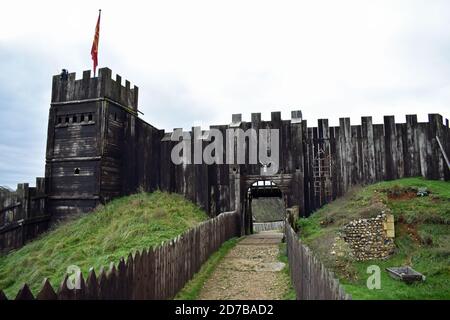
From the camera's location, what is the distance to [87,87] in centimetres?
1900

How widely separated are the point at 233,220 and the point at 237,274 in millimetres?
6738

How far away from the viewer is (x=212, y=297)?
23.9ft

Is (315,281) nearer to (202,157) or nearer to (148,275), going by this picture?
(148,275)

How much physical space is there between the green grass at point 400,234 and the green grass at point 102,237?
214 inches

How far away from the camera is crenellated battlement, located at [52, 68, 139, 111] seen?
61.7 ft

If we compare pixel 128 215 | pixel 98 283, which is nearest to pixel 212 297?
pixel 98 283

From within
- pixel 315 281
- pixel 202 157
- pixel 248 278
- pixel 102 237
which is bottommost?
pixel 248 278

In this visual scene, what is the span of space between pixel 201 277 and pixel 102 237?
6599 mm

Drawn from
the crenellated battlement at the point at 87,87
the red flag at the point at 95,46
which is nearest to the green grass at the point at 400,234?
the crenellated battlement at the point at 87,87

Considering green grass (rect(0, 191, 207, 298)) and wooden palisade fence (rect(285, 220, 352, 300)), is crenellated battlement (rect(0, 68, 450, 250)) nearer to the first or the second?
green grass (rect(0, 191, 207, 298))

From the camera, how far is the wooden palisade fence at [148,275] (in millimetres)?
4028

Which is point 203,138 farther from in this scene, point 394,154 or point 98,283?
point 98,283

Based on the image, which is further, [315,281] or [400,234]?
[400,234]

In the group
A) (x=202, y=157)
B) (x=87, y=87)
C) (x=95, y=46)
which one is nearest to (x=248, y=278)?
(x=202, y=157)
